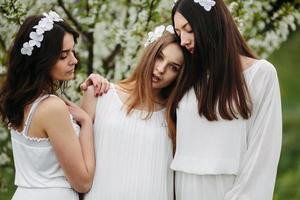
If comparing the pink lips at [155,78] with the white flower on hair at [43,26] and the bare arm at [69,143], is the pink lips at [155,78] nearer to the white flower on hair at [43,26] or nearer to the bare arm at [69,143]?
the bare arm at [69,143]

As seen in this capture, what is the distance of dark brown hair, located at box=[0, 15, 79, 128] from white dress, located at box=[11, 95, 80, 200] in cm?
6

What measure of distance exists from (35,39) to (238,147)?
1.18 m

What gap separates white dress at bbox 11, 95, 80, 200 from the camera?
408 cm

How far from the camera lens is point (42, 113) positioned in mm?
4023

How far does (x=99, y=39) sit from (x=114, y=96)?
1731mm

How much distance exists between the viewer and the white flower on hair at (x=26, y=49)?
4047 mm

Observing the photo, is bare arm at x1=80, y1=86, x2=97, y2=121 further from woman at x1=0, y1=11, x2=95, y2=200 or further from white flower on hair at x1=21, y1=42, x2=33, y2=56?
white flower on hair at x1=21, y1=42, x2=33, y2=56

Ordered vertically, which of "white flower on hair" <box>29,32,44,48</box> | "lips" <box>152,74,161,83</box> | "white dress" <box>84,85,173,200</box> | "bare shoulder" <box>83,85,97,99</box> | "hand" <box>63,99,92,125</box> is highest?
"white flower on hair" <box>29,32,44,48</box>

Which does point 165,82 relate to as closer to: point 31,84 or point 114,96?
point 114,96

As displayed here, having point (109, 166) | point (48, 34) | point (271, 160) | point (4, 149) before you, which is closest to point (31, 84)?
point (48, 34)

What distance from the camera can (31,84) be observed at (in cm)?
407

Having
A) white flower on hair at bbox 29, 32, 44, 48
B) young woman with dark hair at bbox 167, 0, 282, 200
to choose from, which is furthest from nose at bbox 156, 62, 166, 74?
white flower on hair at bbox 29, 32, 44, 48

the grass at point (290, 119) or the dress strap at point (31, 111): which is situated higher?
the dress strap at point (31, 111)

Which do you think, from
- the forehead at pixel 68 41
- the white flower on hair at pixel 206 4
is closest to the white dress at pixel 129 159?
the forehead at pixel 68 41
